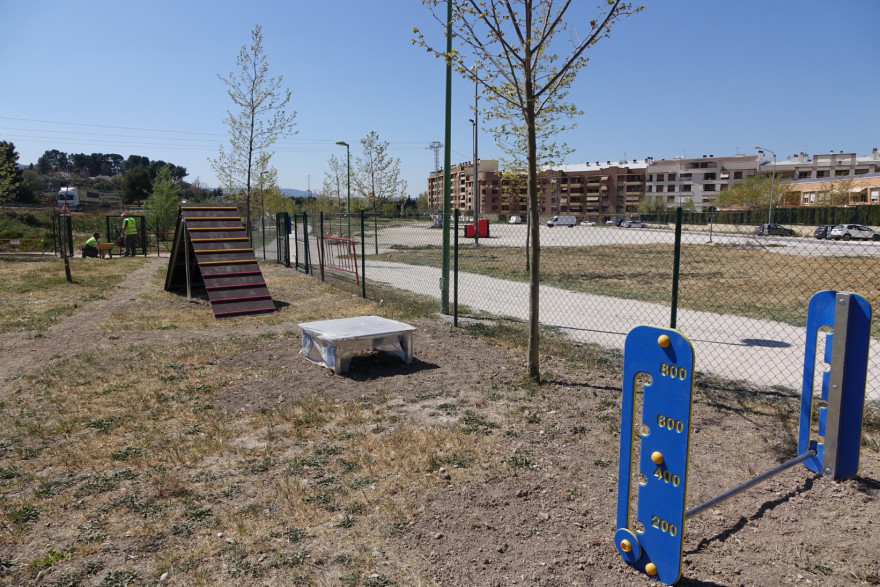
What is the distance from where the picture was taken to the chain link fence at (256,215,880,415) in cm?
729

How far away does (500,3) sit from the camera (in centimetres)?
547

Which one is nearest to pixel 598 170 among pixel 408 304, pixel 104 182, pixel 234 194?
pixel 104 182

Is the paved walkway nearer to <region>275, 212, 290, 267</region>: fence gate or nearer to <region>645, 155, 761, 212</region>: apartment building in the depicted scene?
<region>275, 212, 290, 267</region>: fence gate

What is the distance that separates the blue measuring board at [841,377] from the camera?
12.3ft

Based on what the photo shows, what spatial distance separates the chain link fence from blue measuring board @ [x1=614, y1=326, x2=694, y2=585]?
10.2 ft

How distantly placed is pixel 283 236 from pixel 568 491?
19461 millimetres

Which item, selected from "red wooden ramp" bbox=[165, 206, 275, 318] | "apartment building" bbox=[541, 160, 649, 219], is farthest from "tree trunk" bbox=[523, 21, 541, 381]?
"apartment building" bbox=[541, 160, 649, 219]

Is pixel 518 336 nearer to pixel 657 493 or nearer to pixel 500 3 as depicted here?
pixel 500 3

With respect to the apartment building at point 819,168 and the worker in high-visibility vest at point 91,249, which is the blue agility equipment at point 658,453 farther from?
the apartment building at point 819,168

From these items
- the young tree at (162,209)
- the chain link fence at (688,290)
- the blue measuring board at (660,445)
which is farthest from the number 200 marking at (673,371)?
the young tree at (162,209)

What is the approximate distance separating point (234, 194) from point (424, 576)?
23.0 metres

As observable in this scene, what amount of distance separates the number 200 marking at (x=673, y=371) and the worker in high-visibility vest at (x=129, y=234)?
2651 centimetres

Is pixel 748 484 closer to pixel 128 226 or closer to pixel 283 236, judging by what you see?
pixel 283 236

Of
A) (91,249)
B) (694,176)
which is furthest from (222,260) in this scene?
(694,176)
